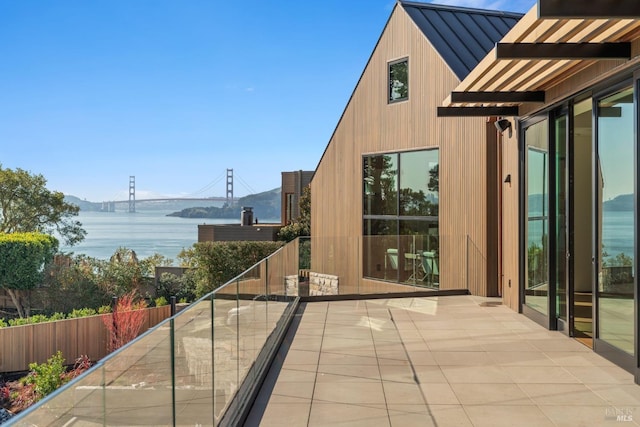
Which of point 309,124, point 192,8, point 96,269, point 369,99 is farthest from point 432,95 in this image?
point 309,124

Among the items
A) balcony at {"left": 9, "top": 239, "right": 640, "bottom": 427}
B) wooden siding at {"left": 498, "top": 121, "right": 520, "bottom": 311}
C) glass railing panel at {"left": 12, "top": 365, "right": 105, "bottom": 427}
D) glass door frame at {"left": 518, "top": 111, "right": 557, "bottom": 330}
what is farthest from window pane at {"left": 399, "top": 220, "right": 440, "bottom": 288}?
glass railing panel at {"left": 12, "top": 365, "right": 105, "bottom": 427}

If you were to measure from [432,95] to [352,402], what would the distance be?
778 cm

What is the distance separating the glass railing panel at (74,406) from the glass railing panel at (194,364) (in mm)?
751

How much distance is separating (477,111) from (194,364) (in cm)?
600

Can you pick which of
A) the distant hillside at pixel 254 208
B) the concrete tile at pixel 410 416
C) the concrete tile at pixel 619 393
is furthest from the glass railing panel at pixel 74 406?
the distant hillside at pixel 254 208

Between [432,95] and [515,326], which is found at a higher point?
[432,95]

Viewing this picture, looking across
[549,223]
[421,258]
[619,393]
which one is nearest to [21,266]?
[421,258]

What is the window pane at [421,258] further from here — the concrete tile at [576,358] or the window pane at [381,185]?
the concrete tile at [576,358]

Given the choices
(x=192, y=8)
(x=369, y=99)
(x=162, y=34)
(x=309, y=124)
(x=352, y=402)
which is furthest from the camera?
(x=309, y=124)

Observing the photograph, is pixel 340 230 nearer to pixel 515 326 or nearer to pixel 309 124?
pixel 515 326

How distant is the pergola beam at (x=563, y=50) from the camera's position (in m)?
4.84

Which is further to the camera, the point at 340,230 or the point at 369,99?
the point at 340,230

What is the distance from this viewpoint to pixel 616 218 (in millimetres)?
5066

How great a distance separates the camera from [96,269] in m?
19.0
